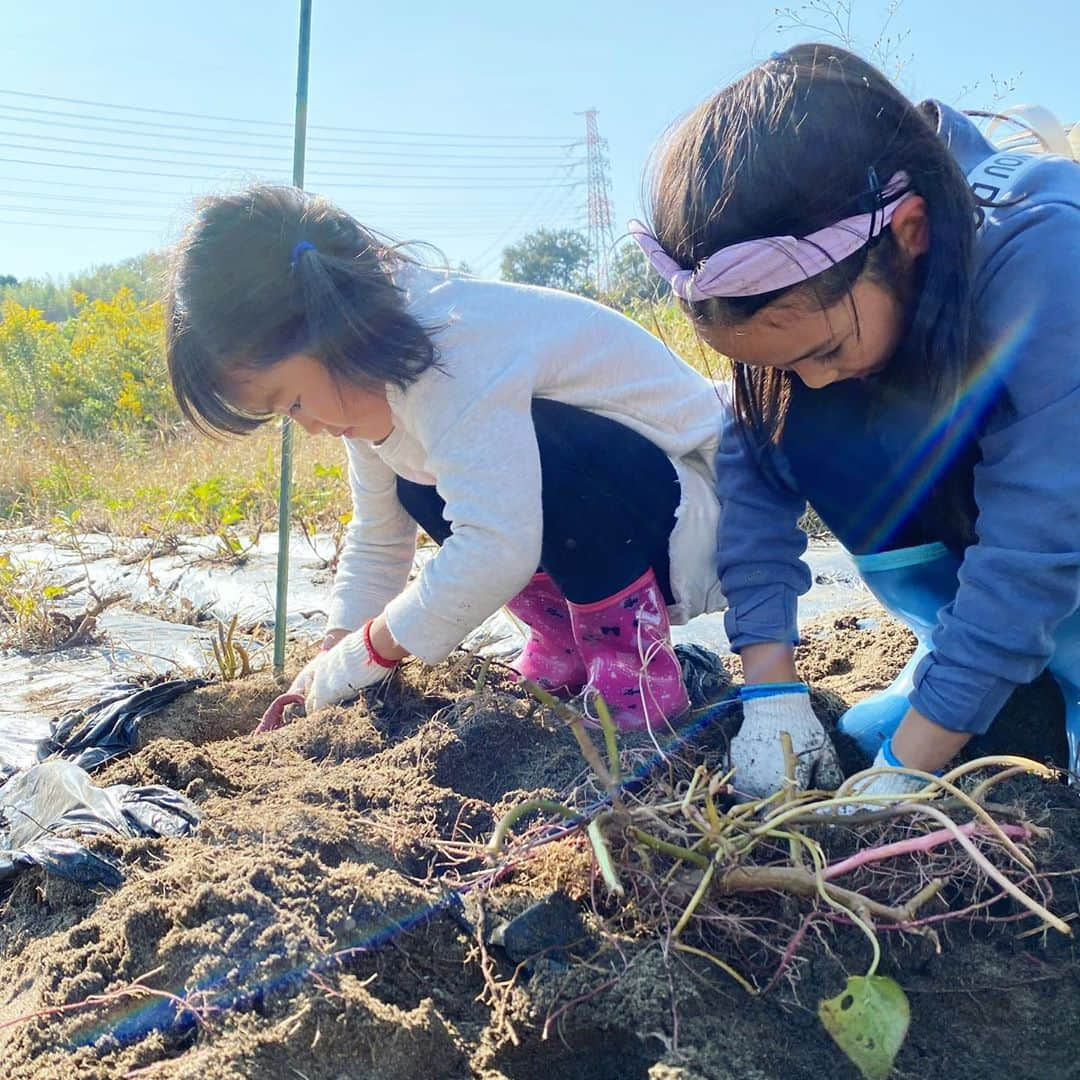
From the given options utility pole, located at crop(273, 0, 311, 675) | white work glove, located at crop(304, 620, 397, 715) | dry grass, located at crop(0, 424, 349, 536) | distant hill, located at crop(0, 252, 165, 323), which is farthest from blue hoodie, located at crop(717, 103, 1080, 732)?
distant hill, located at crop(0, 252, 165, 323)

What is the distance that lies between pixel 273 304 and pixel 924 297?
35.7 inches

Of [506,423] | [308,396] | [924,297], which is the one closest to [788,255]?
[924,297]

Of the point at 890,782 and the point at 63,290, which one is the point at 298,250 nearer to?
the point at 890,782

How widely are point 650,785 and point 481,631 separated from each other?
1.08m

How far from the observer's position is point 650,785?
1343 mm

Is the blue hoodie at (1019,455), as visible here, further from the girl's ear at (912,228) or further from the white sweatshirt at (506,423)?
the white sweatshirt at (506,423)

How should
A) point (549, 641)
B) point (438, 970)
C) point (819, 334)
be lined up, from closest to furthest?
point (438, 970) < point (819, 334) < point (549, 641)

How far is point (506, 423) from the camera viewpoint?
61.6 inches

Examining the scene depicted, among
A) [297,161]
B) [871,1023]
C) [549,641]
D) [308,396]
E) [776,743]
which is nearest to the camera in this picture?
[871,1023]

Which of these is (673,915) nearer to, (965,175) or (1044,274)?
(1044,274)

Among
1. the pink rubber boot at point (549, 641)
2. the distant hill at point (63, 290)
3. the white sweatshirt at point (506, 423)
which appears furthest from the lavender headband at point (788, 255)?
the distant hill at point (63, 290)

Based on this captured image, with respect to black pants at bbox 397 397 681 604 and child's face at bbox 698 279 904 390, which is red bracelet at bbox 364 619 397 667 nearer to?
black pants at bbox 397 397 681 604

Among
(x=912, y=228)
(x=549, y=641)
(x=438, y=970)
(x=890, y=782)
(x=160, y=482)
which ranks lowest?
(x=160, y=482)

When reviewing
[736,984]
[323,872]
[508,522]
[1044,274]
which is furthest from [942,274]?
[323,872]
